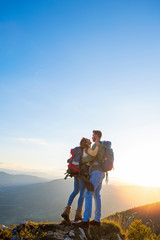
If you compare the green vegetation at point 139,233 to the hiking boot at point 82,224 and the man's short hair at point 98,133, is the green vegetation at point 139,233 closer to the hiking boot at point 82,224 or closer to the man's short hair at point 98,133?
the hiking boot at point 82,224

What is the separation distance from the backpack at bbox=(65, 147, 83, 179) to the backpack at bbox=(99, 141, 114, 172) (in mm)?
849

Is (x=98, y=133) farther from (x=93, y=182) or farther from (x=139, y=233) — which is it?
(x=139, y=233)

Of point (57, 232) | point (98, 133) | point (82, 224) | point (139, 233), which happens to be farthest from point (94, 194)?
point (98, 133)

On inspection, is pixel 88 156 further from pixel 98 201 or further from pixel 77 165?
pixel 98 201

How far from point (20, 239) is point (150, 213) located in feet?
47.8

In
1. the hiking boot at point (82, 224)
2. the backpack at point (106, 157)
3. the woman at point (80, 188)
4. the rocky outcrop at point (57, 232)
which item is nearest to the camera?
the rocky outcrop at point (57, 232)

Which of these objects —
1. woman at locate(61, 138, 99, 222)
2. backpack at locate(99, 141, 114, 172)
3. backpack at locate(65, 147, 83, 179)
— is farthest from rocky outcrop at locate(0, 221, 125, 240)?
backpack at locate(99, 141, 114, 172)

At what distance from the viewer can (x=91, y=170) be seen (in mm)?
5566

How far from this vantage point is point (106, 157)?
5465 mm

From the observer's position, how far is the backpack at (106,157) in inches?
213

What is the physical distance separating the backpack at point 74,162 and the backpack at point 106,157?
849mm

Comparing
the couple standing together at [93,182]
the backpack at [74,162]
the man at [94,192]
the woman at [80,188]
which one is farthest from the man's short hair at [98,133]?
the backpack at [74,162]

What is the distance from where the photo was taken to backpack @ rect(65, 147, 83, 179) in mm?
5909

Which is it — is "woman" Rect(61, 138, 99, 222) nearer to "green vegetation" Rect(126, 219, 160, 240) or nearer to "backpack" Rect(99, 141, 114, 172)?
"backpack" Rect(99, 141, 114, 172)
